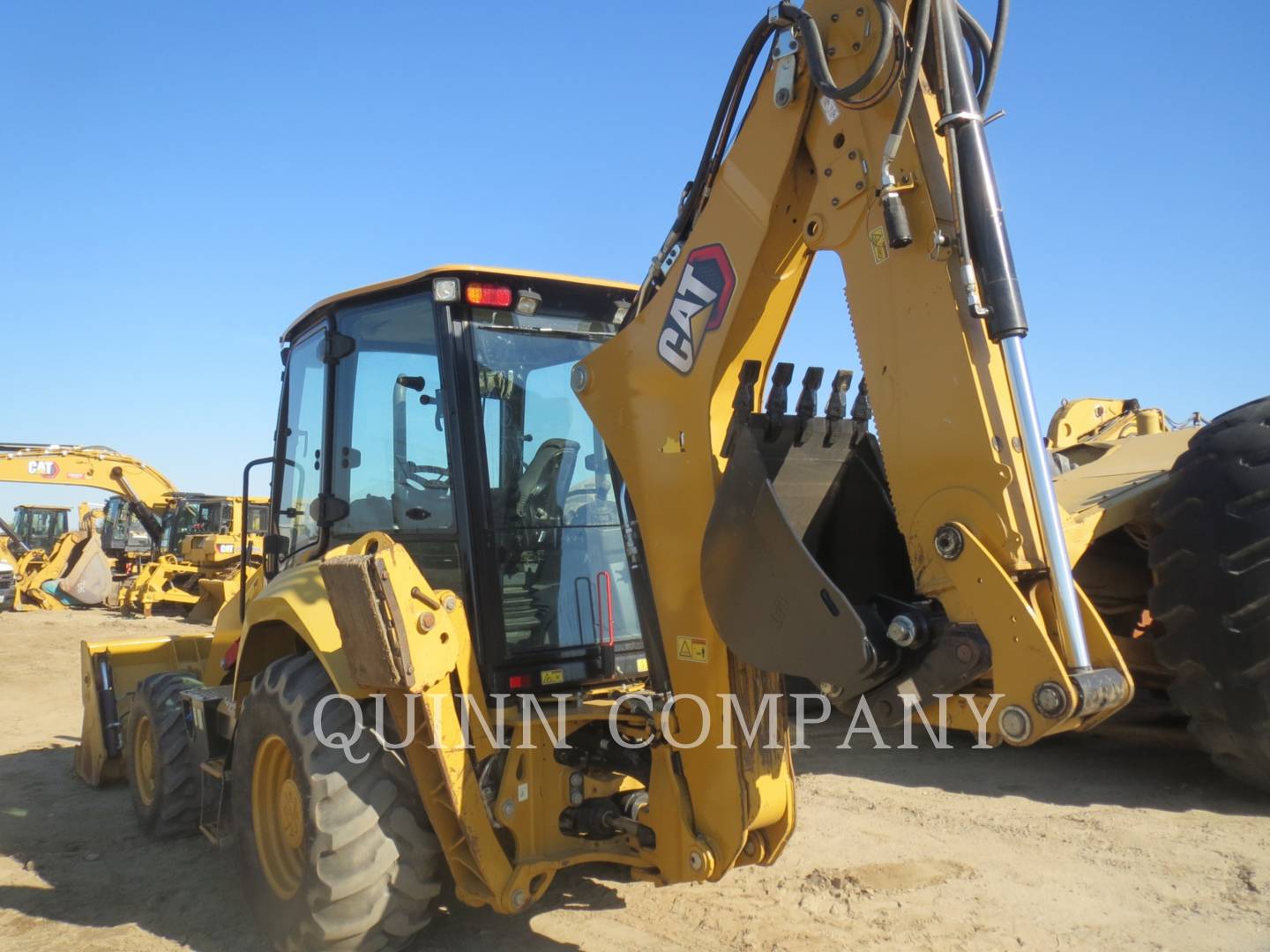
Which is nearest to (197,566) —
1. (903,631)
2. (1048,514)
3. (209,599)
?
(209,599)

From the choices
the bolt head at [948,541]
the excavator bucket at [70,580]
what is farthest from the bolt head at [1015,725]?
the excavator bucket at [70,580]

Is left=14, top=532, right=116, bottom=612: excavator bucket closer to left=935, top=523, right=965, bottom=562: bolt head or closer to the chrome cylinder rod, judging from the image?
left=935, top=523, right=965, bottom=562: bolt head

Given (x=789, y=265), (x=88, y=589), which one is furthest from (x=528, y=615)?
(x=88, y=589)

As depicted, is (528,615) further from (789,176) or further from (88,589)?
(88,589)

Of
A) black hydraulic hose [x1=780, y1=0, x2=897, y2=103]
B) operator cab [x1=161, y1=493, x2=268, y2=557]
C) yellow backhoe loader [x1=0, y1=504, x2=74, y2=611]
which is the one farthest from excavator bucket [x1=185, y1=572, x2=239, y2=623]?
black hydraulic hose [x1=780, y1=0, x2=897, y2=103]

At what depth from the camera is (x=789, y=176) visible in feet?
9.01

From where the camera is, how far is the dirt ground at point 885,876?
367 cm

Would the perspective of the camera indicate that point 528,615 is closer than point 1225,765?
Yes

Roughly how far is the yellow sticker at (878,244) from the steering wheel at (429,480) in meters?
1.76

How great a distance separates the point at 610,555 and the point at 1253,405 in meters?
4.31

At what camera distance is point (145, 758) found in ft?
17.1

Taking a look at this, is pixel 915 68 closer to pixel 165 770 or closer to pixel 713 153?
pixel 713 153

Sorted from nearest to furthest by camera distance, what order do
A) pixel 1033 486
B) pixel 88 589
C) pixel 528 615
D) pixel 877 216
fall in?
pixel 1033 486, pixel 877 216, pixel 528 615, pixel 88 589

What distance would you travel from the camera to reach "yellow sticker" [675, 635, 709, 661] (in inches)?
117
